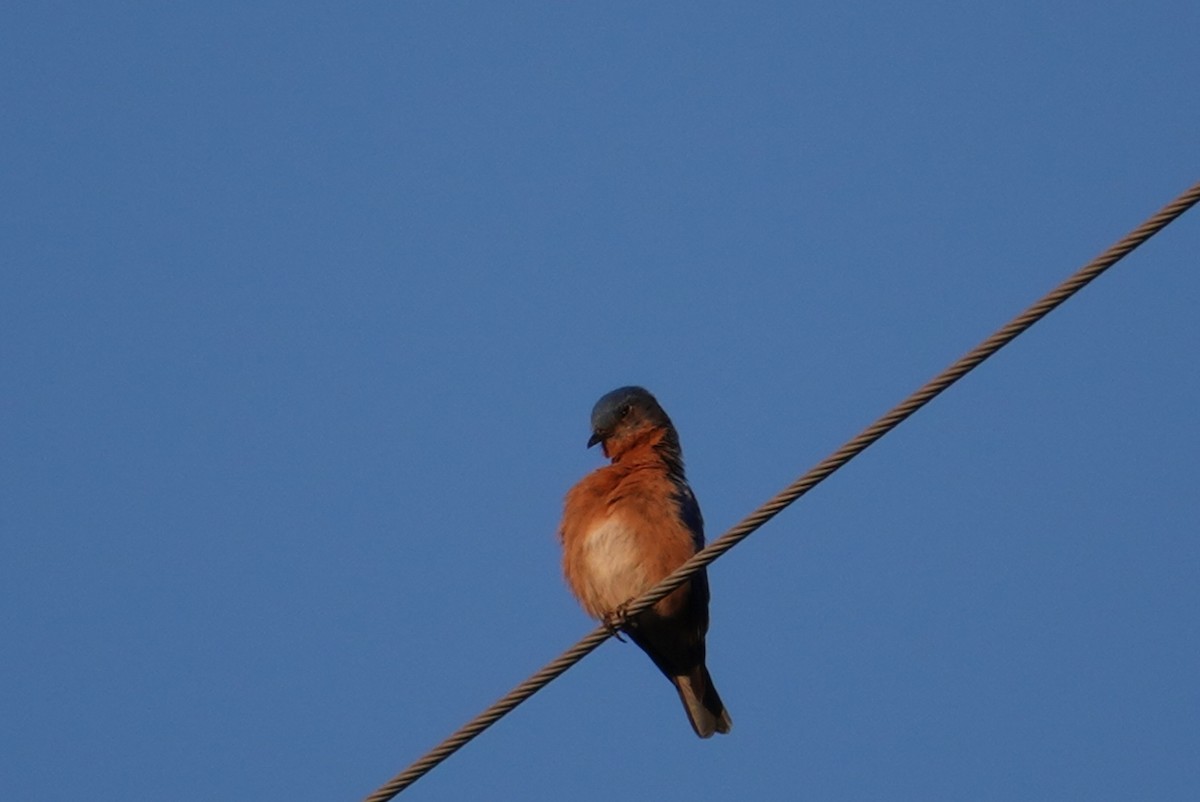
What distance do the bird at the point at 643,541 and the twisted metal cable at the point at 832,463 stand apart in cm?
207

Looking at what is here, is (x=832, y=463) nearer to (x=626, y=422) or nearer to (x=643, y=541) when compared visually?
(x=643, y=541)

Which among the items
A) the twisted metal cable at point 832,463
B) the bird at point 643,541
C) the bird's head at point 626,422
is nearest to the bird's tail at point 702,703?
the bird at point 643,541

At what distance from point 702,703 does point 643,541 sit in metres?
1.35

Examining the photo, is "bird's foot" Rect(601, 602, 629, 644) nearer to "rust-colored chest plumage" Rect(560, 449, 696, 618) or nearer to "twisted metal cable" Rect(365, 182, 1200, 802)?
"rust-colored chest plumage" Rect(560, 449, 696, 618)

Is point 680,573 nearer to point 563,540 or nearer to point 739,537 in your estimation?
point 739,537

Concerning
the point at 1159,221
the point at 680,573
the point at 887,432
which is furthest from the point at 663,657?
the point at 1159,221

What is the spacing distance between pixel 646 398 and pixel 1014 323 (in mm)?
4814

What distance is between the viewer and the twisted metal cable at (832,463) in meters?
5.27

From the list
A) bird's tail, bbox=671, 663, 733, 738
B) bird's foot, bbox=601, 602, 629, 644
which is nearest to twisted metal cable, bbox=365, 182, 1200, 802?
bird's foot, bbox=601, 602, 629, 644

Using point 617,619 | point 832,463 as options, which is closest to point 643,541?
point 617,619

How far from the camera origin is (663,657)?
9633 millimetres

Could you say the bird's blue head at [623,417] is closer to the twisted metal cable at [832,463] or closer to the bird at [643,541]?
the bird at [643,541]

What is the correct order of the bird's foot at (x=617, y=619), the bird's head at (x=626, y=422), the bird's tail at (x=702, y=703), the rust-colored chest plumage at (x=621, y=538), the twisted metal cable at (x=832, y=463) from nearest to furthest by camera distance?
the twisted metal cable at (x=832, y=463) < the bird's foot at (x=617, y=619) < the rust-colored chest plumage at (x=621, y=538) < the bird's tail at (x=702, y=703) < the bird's head at (x=626, y=422)

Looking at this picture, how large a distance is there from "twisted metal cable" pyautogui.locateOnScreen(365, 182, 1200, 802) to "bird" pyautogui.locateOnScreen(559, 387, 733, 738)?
207 centimetres
